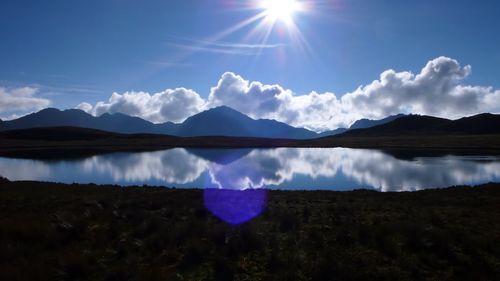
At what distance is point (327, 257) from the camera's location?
11359 mm

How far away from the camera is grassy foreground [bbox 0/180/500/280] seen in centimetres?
1030

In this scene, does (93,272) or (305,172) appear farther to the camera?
(305,172)

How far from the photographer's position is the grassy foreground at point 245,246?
1030 centimetres

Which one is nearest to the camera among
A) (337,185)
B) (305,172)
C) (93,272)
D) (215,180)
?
(93,272)

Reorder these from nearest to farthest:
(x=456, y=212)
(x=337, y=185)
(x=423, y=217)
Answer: (x=423, y=217) < (x=456, y=212) < (x=337, y=185)

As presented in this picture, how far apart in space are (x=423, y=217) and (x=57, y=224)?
15822 mm

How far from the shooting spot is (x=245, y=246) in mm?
12422

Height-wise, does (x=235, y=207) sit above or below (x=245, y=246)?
above

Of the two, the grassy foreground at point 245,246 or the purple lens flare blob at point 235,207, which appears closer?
the grassy foreground at point 245,246

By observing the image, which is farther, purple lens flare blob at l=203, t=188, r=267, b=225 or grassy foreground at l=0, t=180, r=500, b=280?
purple lens flare blob at l=203, t=188, r=267, b=225

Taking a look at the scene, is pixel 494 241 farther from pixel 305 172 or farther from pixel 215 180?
pixel 305 172

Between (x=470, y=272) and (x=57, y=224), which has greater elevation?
(x=57, y=224)

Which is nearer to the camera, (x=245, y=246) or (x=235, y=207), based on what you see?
(x=245, y=246)

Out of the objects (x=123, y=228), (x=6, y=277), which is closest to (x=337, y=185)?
(x=123, y=228)
